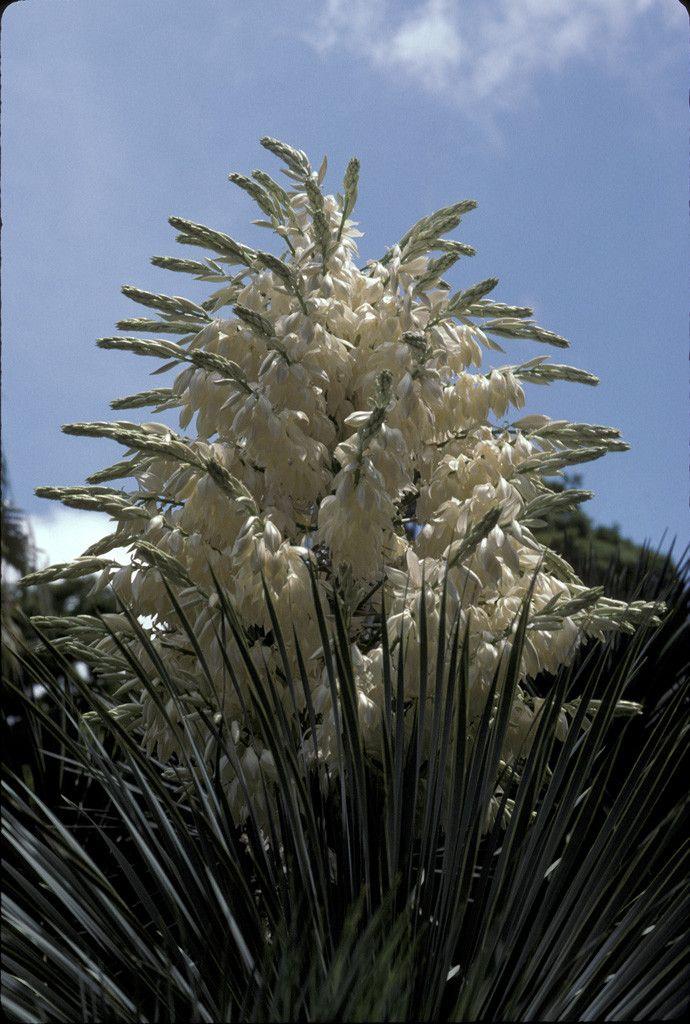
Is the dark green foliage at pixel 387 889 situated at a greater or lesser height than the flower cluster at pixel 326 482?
lesser

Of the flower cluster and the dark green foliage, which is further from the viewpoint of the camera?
the flower cluster

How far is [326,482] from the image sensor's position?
8.97ft

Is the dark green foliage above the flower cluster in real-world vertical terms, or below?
below

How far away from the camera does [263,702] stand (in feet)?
6.97

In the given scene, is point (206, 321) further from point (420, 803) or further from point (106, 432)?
point (420, 803)

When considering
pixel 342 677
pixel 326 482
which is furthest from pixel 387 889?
pixel 326 482

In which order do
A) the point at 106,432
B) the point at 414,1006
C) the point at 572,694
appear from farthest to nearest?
the point at 572,694, the point at 106,432, the point at 414,1006

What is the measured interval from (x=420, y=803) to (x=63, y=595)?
6334 millimetres

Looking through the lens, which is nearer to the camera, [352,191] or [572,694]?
[352,191]

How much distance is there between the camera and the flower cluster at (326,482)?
2.40m

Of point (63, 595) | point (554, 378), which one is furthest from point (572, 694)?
point (63, 595)

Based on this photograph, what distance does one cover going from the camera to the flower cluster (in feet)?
7.87

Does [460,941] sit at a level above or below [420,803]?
below

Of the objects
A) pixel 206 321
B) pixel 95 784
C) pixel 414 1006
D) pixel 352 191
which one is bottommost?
pixel 95 784
